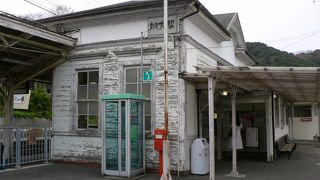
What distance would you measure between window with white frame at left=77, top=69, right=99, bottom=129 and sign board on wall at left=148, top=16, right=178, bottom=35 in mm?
2569

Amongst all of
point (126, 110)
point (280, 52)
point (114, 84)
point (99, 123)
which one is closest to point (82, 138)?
point (99, 123)

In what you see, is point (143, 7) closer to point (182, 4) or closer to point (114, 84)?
point (182, 4)

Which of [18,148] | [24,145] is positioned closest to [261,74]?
[18,148]

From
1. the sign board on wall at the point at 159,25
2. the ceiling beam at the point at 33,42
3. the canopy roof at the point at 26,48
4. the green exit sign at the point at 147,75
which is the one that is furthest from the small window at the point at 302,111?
the ceiling beam at the point at 33,42

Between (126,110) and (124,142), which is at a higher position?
(126,110)

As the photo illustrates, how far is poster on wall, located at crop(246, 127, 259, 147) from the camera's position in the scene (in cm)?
1734

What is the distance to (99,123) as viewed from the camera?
45.2 ft

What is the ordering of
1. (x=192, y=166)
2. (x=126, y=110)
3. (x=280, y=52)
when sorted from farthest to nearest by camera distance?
(x=280, y=52), (x=192, y=166), (x=126, y=110)

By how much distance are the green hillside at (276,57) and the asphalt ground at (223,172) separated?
18.7 metres

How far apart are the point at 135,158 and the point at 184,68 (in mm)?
3088

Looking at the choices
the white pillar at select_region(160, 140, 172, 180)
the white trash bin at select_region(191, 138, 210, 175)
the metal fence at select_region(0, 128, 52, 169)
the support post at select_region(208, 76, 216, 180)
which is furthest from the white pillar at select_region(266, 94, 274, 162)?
the metal fence at select_region(0, 128, 52, 169)

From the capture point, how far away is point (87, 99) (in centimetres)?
1427

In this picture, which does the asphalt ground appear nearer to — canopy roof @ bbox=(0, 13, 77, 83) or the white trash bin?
the white trash bin

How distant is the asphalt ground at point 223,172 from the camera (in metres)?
11.8
